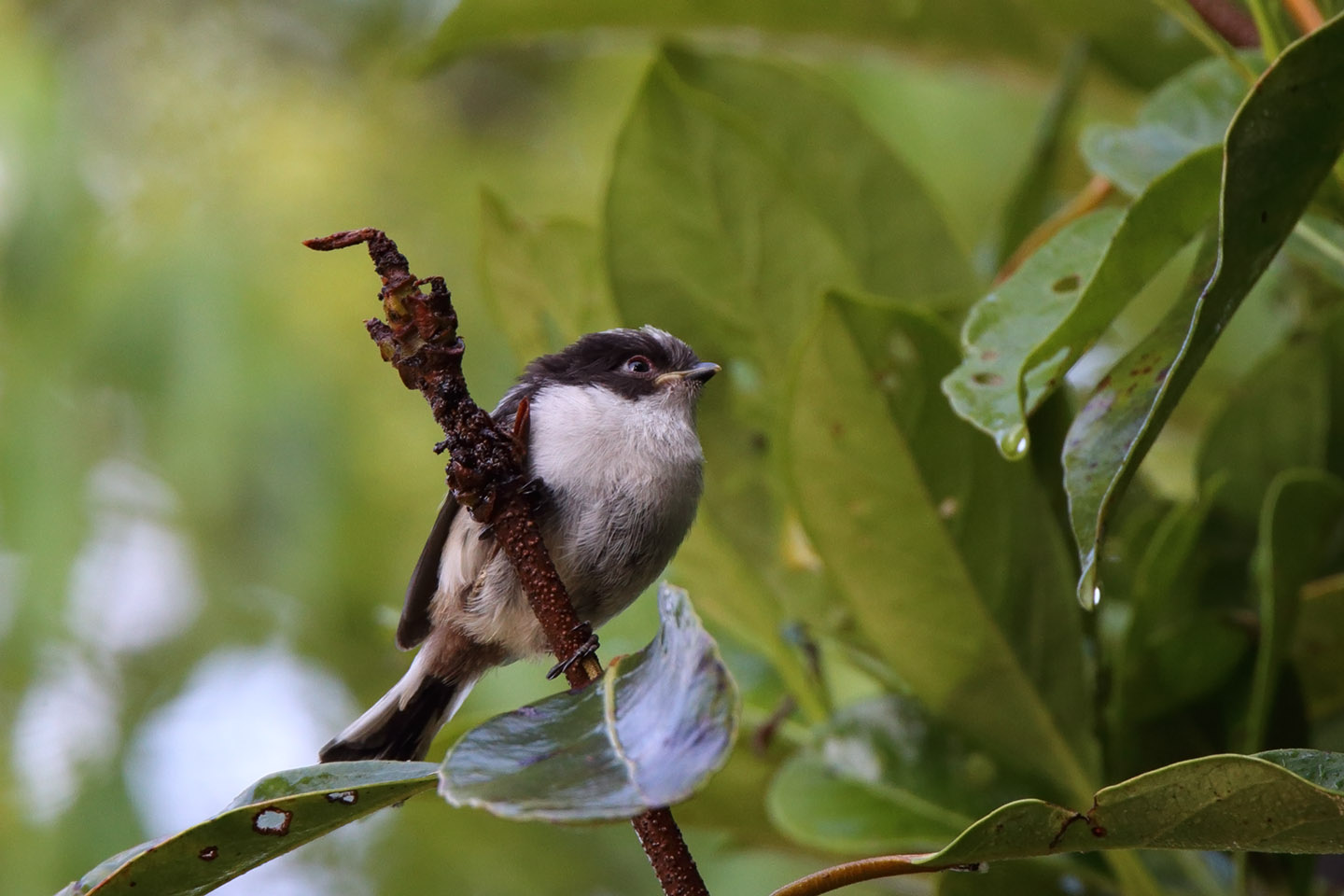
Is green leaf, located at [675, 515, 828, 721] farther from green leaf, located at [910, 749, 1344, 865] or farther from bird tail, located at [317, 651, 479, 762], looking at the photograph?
green leaf, located at [910, 749, 1344, 865]

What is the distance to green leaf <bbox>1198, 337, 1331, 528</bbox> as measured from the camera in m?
2.08

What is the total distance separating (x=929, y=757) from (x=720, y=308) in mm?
817

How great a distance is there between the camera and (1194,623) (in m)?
1.92

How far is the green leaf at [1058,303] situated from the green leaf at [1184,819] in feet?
1.29

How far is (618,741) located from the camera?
1129mm

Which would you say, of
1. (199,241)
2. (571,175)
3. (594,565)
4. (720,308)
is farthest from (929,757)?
(571,175)

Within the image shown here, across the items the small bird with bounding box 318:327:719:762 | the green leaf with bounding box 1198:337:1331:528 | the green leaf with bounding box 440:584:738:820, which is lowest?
the green leaf with bounding box 1198:337:1331:528

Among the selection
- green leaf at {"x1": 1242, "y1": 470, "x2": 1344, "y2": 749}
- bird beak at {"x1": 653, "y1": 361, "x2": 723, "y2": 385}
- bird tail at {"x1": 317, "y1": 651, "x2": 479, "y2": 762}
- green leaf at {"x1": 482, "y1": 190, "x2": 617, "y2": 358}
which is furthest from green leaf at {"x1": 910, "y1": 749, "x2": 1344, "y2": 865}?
bird tail at {"x1": 317, "y1": 651, "x2": 479, "y2": 762}

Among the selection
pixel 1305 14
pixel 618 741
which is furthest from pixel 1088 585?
pixel 1305 14

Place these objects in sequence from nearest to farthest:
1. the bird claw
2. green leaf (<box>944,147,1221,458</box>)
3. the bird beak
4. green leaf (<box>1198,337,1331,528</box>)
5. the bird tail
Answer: the bird claw
green leaf (<box>944,147,1221,458</box>)
green leaf (<box>1198,337,1331,528</box>)
the bird beak
the bird tail

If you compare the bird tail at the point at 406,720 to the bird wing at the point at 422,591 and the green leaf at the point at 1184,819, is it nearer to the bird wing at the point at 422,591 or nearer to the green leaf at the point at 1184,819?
the bird wing at the point at 422,591

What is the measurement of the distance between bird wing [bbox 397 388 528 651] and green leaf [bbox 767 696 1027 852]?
2.46ft

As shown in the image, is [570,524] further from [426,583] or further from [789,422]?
[789,422]

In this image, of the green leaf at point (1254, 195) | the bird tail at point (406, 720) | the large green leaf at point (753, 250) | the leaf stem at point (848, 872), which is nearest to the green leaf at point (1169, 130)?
the large green leaf at point (753, 250)
